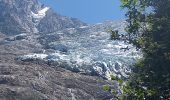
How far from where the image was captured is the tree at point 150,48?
22234 mm

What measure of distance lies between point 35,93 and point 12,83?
12.5ft

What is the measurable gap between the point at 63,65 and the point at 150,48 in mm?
43144

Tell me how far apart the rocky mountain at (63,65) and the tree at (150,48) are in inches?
94.8

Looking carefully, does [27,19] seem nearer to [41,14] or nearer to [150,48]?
[41,14]

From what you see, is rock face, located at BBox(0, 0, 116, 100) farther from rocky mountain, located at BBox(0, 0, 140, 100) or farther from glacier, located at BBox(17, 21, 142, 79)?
glacier, located at BBox(17, 21, 142, 79)

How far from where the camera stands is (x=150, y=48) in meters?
23.0

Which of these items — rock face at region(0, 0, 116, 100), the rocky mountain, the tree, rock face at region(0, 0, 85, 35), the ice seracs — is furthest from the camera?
the ice seracs

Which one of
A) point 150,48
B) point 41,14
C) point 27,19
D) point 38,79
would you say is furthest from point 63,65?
point 41,14

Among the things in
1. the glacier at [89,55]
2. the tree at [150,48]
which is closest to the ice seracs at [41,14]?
the glacier at [89,55]

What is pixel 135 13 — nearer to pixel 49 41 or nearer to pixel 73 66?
pixel 73 66

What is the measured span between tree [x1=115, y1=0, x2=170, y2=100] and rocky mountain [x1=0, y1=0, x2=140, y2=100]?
2407 mm

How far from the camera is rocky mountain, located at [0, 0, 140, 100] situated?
53219 millimetres

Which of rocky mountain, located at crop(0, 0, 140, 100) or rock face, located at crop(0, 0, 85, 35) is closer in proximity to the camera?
rocky mountain, located at crop(0, 0, 140, 100)

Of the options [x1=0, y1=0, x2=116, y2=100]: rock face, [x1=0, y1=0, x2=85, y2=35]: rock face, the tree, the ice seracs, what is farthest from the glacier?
the ice seracs
